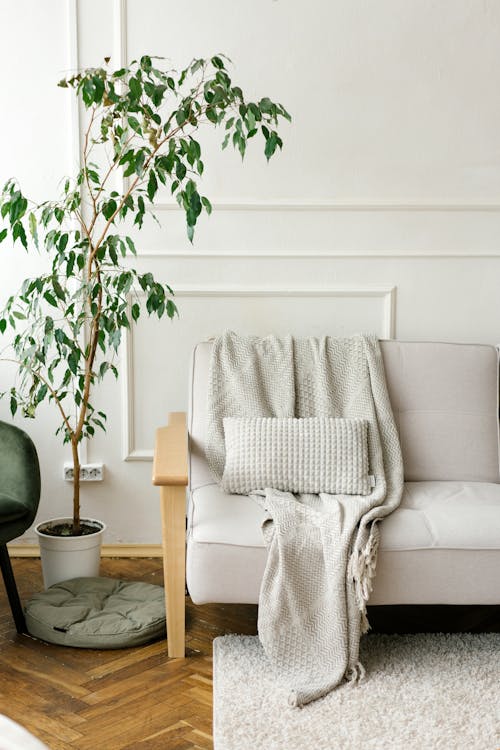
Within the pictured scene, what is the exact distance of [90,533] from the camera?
277 cm

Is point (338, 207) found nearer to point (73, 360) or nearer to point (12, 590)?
point (73, 360)

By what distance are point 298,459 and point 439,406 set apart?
567 millimetres

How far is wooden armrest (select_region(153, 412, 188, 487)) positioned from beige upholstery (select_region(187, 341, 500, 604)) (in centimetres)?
7

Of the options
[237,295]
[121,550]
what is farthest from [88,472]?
[237,295]

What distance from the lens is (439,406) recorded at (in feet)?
8.95

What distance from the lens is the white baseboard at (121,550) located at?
307 cm

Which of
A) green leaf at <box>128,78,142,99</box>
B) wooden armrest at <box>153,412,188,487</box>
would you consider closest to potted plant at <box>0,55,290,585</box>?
green leaf at <box>128,78,142,99</box>

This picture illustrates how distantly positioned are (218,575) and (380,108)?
169cm

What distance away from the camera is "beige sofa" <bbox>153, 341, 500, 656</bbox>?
2156 millimetres

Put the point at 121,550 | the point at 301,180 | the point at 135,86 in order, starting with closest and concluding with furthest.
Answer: the point at 135,86
the point at 301,180
the point at 121,550

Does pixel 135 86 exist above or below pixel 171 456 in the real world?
above

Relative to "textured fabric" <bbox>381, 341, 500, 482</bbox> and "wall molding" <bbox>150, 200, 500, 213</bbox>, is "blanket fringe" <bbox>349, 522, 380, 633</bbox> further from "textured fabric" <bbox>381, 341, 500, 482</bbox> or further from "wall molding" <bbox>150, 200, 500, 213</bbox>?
"wall molding" <bbox>150, 200, 500, 213</bbox>

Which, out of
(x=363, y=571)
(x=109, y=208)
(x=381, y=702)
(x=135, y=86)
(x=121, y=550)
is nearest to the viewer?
(x=381, y=702)

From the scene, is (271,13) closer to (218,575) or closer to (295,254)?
(295,254)
